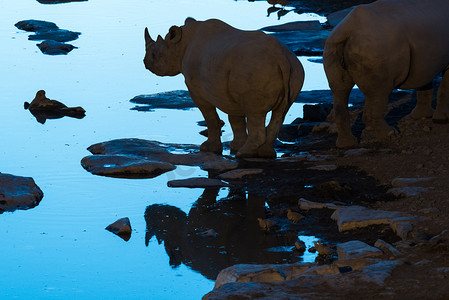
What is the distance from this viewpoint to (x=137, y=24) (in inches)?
875

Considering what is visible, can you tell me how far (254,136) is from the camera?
968 centimetres

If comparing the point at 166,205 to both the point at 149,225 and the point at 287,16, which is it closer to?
the point at 149,225

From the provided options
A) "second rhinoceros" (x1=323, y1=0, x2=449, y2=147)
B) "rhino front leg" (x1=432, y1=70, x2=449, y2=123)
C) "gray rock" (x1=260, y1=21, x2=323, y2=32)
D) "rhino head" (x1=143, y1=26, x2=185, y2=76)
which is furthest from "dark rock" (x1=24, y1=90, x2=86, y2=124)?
"gray rock" (x1=260, y1=21, x2=323, y2=32)

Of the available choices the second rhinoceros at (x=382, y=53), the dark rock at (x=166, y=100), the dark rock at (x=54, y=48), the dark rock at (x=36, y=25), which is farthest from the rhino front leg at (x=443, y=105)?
the dark rock at (x=36, y=25)

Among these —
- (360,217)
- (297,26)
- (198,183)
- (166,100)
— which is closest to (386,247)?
(360,217)

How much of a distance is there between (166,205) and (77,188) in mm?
1087

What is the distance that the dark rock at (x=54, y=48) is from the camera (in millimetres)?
18098

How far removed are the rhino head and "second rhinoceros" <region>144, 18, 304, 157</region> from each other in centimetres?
1

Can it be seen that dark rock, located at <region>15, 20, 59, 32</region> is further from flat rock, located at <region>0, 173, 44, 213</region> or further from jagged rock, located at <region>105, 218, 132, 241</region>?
jagged rock, located at <region>105, 218, 132, 241</region>

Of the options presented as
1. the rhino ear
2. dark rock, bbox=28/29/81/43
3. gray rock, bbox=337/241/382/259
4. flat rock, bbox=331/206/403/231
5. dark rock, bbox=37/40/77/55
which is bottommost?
dark rock, bbox=28/29/81/43

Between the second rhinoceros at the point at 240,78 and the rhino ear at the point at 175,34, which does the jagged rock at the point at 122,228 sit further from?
the rhino ear at the point at 175,34

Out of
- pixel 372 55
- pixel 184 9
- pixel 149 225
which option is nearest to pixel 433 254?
pixel 149 225

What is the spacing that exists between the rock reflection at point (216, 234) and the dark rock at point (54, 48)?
10459 millimetres

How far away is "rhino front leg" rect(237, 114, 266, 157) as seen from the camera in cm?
962
